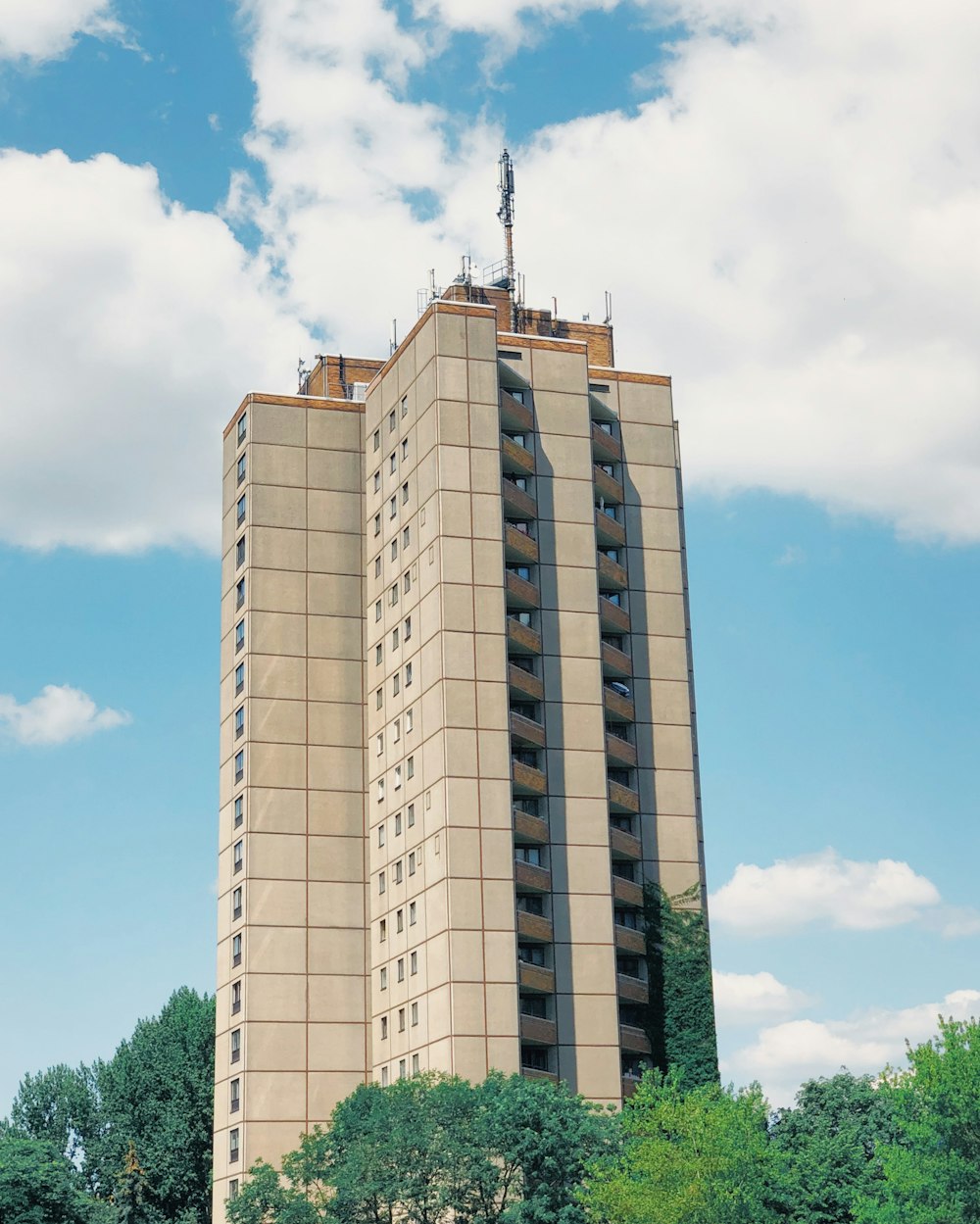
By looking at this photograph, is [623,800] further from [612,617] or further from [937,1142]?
[937,1142]

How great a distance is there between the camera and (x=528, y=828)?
9538 centimetres

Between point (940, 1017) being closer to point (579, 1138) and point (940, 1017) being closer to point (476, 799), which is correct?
point (579, 1138)

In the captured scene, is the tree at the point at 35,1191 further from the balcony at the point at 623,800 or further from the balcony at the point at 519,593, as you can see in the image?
the balcony at the point at 519,593

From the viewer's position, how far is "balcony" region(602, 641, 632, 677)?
10431 cm

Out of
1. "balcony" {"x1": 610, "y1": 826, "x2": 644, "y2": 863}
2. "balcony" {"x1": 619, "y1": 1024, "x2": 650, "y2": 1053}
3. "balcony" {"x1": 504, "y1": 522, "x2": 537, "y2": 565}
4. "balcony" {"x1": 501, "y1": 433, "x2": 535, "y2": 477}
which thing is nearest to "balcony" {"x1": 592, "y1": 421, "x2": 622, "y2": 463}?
"balcony" {"x1": 501, "y1": 433, "x2": 535, "y2": 477}

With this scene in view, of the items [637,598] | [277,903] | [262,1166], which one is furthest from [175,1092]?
[637,598]

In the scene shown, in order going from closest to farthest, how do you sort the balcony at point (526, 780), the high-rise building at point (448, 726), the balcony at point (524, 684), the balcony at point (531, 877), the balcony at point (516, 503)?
the high-rise building at point (448, 726) < the balcony at point (531, 877) < the balcony at point (526, 780) < the balcony at point (524, 684) < the balcony at point (516, 503)

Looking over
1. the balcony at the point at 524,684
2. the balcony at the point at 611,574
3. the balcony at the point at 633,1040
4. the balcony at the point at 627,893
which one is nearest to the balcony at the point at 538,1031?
the balcony at the point at 633,1040

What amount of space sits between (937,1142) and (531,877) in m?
26.5

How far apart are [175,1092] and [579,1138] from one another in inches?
2306

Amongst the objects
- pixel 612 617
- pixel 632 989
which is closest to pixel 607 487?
pixel 612 617

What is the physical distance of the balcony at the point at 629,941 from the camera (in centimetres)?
9925

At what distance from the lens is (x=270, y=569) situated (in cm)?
10812

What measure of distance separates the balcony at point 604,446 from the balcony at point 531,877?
26436mm
